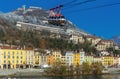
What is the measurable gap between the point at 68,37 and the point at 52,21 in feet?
328

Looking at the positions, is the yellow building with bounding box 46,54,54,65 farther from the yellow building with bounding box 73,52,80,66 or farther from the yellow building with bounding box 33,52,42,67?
the yellow building with bounding box 73,52,80,66

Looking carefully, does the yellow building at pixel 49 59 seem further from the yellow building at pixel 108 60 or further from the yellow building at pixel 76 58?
the yellow building at pixel 108 60

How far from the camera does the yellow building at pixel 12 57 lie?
7206 centimetres

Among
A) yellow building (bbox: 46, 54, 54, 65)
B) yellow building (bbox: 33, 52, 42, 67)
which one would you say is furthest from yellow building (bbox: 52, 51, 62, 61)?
yellow building (bbox: 33, 52, 42, 67)

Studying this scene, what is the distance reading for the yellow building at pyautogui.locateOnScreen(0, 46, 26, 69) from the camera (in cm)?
7206

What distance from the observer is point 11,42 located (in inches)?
3634

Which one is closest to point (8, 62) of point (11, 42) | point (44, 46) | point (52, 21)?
point (11, 42)

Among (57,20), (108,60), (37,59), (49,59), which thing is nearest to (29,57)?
(37,59)

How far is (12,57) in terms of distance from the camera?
7369 centimetres

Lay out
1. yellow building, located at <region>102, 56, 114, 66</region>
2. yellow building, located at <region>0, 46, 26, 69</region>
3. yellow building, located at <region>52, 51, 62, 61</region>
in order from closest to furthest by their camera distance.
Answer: yellow building, located at <region>0, 46, 26, 69</region>, yellow building, located at <region>52, 51, 62, 61</region>, yellow building, located at <region>102, 56, 114, 66</region>

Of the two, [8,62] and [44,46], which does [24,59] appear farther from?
[44,46]

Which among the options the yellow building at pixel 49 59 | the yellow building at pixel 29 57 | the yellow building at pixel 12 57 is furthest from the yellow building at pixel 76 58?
the yellow building at pixel 12 57

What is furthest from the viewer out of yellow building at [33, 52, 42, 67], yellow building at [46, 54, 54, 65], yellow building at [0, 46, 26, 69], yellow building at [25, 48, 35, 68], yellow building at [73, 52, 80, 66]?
yellow building at [73, 52, 80, 66]

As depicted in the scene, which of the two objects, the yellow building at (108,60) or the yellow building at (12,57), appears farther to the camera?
the yellow building at (108,60)
